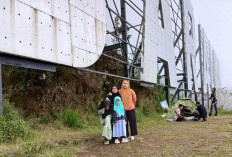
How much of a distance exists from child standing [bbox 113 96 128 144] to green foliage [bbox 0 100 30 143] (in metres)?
1.58

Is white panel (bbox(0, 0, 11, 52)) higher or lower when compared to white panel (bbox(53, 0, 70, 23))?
lower

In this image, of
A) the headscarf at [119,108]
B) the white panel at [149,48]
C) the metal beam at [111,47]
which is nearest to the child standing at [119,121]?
the headscarf at [119,108]

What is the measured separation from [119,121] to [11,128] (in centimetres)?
190

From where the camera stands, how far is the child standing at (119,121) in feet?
14.6

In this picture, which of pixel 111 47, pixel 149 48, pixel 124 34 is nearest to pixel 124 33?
pixel 124 34

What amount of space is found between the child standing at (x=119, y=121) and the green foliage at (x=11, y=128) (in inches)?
62.2

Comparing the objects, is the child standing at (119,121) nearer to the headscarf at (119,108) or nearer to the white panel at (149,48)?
the headscarf at (119,108)

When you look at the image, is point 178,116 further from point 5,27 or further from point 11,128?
point 5,27

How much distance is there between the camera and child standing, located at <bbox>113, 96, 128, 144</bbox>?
4.46 metres

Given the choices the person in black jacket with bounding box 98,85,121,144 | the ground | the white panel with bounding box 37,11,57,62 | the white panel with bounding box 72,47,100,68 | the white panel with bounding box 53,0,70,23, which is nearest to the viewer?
the ground

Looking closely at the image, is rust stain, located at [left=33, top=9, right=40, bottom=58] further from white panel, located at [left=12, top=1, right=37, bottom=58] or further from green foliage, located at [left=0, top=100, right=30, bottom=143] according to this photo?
green foliage, located at [left=0, top=100, right=30, bottom=143]

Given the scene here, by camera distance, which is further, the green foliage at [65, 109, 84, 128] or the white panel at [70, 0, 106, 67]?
the green foliage at [65, 109, 84, 128]

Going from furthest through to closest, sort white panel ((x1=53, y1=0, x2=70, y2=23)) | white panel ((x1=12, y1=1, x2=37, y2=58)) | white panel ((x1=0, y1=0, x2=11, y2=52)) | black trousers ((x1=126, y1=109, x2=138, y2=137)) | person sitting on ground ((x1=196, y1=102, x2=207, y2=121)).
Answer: person sitting on ground ((x1=196, y1=102, x2=207, y2=121)), black trousers ((x1=126, y1=109, x2=138, y2=137)), white panel ((x1=53, y1=0, x2=70, y2=23)), white panel ((x1=12, y1=1, x2=37, y2=58)), white panel ((x1=0, y1=0, x2=11, y2=52))

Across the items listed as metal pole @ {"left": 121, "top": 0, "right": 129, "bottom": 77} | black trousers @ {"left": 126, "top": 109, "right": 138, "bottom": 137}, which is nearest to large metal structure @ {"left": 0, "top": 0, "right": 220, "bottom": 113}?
metal pole @ {"left": 121, "top": 0, "right": 129, "bottom": 77}
